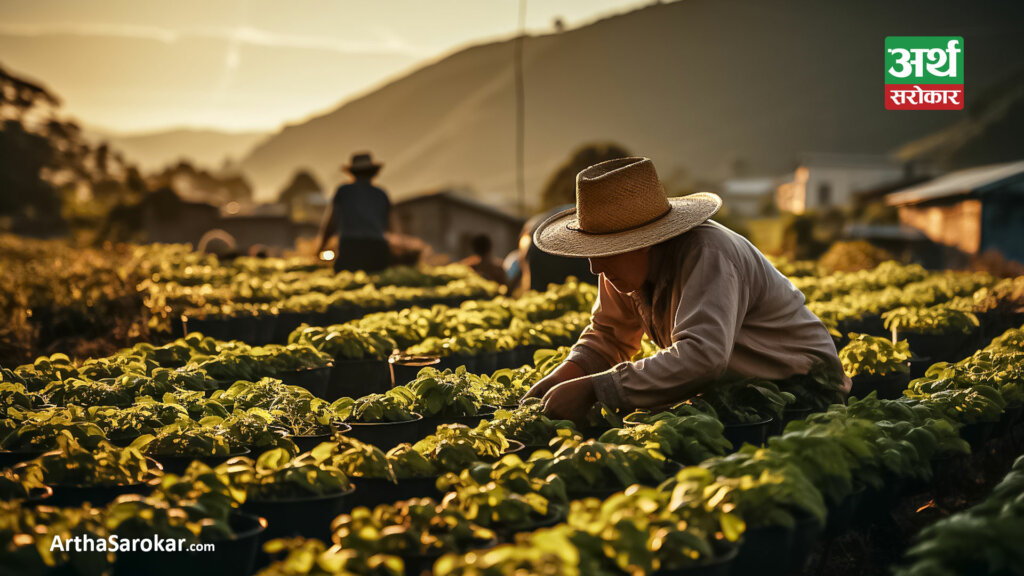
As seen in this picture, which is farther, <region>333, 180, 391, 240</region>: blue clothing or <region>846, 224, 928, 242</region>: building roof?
<region>846, 224, 928, 242</region>: building roof

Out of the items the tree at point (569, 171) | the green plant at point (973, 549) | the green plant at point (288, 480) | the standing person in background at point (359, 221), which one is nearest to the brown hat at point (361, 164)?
the standing person in background at point (359, 221)

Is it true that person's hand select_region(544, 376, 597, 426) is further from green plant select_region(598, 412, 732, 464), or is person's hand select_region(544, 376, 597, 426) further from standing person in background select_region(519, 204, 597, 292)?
standing person in background select_region(519, 204, 597, 292)

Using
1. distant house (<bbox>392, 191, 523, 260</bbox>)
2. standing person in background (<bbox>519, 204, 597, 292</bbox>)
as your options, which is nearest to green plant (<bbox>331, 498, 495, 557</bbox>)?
standing person in background (<bbox>519, 204, 597, 292</bbox>)

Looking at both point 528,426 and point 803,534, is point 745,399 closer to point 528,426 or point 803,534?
point 528,426

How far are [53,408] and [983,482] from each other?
12.1 feet

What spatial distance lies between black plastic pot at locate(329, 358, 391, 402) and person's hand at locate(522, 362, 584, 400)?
1.69 m

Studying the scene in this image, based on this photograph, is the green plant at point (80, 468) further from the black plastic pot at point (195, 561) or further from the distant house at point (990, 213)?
the distant house at point (990, 213)

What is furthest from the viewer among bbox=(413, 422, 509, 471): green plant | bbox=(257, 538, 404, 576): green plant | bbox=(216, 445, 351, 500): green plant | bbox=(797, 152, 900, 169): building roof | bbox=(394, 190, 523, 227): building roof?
bbox=(797, 152, 900, 169): building roof

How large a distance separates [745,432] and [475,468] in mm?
1266

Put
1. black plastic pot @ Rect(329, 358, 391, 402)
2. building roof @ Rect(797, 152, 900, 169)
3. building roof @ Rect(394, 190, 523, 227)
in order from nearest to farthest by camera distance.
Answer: black plastic pot @ Rect(329, 358, 391, 402)
building roof @ Rect(394, 190, 523, 227)
building roof @ Rect(797, 152, 900, 169)

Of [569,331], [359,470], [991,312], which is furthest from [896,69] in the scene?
[359,470]

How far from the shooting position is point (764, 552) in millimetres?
2330

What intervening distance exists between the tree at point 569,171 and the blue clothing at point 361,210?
25.4 meters

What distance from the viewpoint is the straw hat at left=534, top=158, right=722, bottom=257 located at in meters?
3.57
